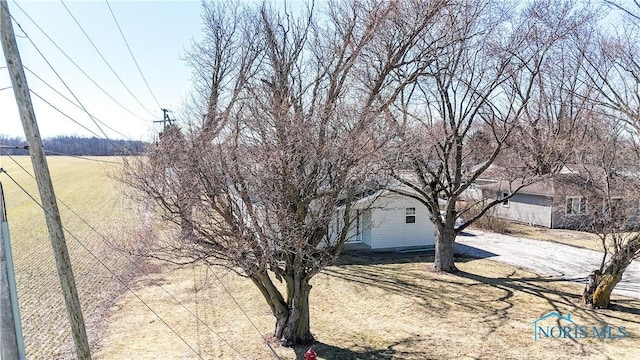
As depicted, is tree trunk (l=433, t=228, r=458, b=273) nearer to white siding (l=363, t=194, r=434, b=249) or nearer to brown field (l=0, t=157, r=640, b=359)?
brown field (l=0, t=157, r=640, b=359)

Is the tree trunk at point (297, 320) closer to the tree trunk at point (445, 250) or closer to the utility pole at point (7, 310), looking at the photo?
the utility pole at point (7, 310)

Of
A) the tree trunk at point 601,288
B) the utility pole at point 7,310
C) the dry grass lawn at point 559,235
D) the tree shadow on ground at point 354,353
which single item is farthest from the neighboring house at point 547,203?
the utility pole at point 7,310

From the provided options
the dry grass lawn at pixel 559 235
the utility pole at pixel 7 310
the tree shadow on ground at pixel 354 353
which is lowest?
the tree shadow on ground at pixel 354 353

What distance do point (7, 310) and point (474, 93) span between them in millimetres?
11603

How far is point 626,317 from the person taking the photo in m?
9.00

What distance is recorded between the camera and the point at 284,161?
633 cm

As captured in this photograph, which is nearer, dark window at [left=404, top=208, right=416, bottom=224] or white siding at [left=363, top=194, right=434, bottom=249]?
white siding at [left=363, top=194, right=434, bottom=249]

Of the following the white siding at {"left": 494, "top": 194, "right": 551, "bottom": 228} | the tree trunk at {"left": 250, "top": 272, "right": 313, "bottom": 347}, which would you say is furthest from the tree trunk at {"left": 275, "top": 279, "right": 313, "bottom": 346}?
the white siding at {"left": 494, "top": 194, "right": 551, "bottom": 228}

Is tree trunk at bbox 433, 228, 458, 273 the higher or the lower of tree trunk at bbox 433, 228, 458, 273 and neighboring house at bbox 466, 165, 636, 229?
the lower

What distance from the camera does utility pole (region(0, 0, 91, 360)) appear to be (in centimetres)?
358

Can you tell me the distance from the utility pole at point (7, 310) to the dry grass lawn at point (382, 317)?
154 inches

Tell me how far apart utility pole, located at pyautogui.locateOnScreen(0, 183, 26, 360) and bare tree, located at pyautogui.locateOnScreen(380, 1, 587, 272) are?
7801 millimetres

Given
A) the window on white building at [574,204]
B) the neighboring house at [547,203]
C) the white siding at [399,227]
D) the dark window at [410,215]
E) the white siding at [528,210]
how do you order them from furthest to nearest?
1. the white siding at [528,210]
2. the window on white building at [574,204]
3. the neighboring house at [547,203]
4. the dark window at [410,215]
5. the white siding at [399,227]

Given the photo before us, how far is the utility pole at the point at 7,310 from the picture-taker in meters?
3.68
